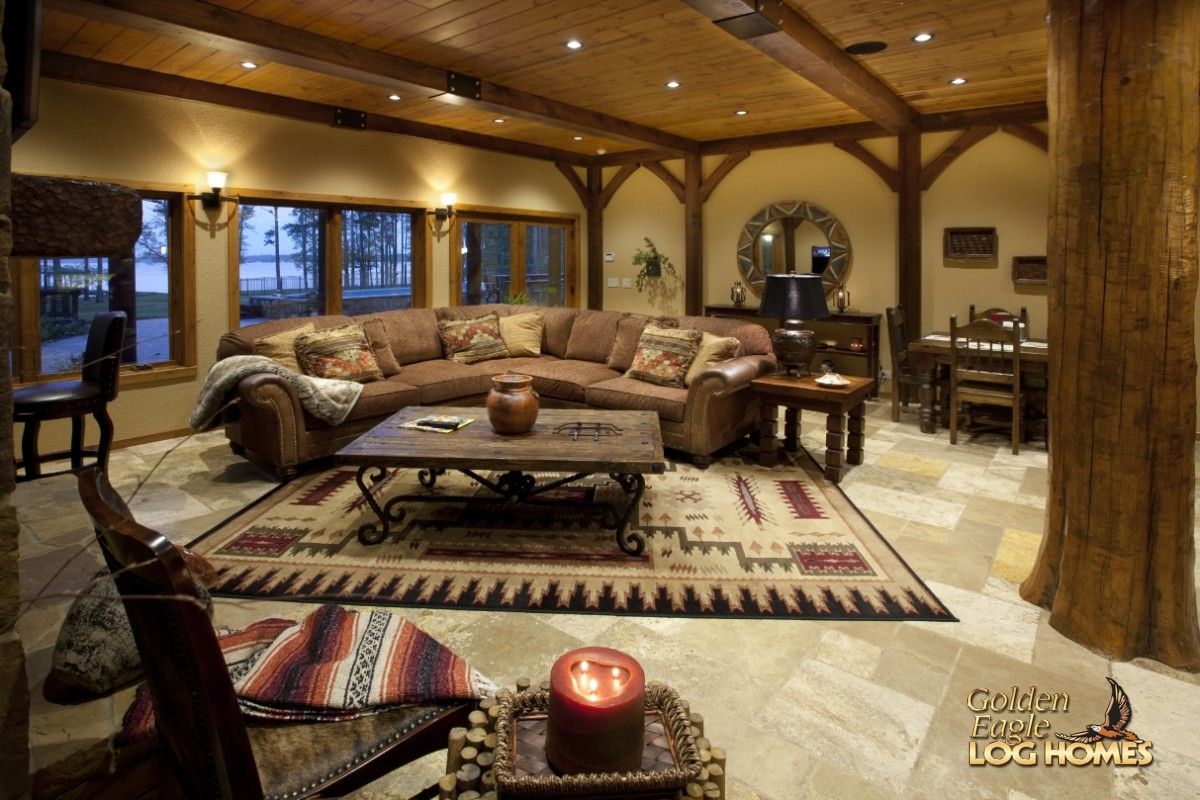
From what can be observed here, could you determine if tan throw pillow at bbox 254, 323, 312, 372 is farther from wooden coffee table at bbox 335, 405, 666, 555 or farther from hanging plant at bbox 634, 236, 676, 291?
hanging plant at bbox 634, 236, 676, 291

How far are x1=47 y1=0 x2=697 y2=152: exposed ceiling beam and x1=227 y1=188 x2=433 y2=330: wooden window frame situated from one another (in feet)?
5.36

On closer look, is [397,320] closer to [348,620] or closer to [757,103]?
[757,103]

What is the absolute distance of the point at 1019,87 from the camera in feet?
17.8

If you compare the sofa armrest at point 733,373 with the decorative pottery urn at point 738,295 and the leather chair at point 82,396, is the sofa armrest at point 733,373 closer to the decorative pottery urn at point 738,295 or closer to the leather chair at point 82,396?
the decorative pottery urn at point 738,295

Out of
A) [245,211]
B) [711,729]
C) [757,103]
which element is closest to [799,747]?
[711,729]

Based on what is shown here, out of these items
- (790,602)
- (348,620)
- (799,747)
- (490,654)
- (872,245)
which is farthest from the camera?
(872,245)

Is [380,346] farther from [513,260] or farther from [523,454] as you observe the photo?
[513,260]

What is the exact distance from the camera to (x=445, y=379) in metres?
5.28

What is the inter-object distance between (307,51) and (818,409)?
11.5ft

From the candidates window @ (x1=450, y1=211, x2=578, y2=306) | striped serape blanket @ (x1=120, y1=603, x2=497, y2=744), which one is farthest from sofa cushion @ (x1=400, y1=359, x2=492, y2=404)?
striped serape blanket @ (x1=120, y1=603, x2=497, y2=744)

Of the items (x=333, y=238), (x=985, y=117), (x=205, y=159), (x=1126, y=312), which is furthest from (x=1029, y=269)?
(x=205, y=159)

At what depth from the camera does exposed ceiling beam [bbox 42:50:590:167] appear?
4.61m

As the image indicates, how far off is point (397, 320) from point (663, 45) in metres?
2.80

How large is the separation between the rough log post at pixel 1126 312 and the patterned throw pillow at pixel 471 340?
13.7 feet
